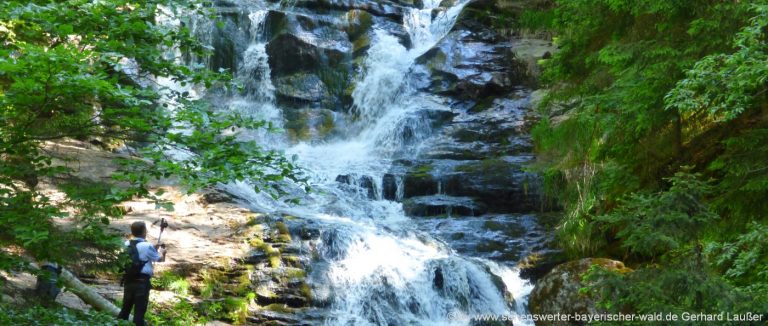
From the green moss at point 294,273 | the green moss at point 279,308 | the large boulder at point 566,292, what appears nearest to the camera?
the large boulder at point 566,292

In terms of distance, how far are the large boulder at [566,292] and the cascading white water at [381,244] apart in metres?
1.33

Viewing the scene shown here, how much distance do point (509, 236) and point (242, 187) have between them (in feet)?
22.1

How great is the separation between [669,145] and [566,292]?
2.43 m

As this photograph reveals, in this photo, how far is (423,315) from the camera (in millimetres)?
10336

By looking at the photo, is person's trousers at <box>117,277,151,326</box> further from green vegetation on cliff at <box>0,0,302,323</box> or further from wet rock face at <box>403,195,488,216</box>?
wet rock face at <box>403,195,488,216</box>

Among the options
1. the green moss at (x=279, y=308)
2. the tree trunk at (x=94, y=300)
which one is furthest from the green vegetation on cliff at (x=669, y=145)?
the tree trunk at (x=94, y=300)

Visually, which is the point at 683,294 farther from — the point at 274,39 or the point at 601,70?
the point at 274,39

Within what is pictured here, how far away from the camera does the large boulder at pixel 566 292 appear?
27.5ft

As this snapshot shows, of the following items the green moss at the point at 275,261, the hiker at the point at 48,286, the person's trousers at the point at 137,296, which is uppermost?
the hiker at the point at 48,286

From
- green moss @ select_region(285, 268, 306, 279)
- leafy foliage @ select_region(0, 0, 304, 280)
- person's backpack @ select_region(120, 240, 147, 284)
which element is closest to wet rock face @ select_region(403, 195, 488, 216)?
green moss @ select_region(285, 268, 306, 279)

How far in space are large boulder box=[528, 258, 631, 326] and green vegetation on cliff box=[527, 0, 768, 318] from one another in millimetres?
910

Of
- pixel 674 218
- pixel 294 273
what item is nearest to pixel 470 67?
pixel 294 273

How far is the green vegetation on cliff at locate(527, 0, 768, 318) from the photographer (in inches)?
155

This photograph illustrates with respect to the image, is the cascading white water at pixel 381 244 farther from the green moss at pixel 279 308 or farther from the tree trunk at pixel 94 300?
the tree trunk at pixel 94 300
